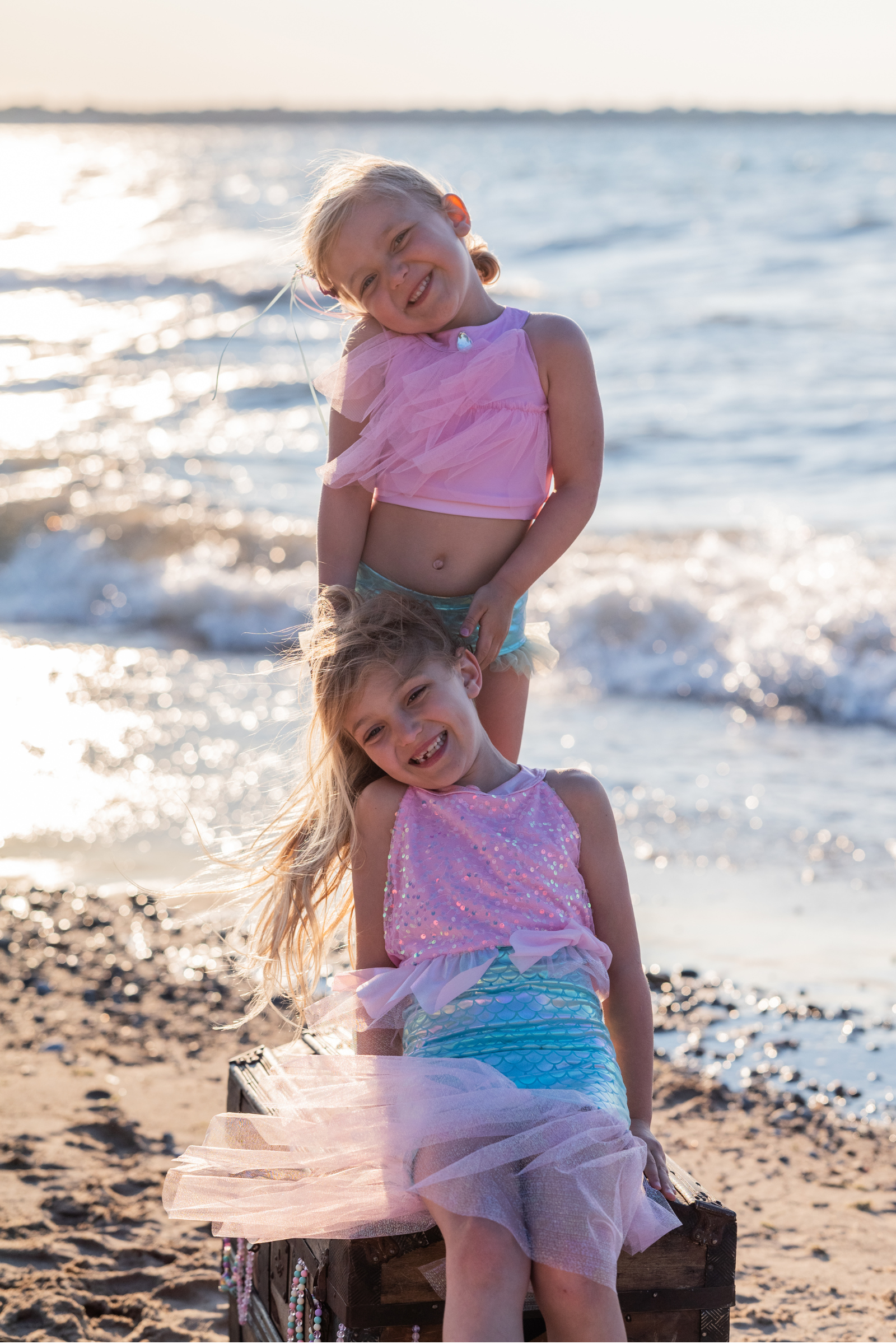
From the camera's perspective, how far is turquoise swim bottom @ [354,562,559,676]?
2.62 metres

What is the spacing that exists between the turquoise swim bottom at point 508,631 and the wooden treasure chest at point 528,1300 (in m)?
0.99

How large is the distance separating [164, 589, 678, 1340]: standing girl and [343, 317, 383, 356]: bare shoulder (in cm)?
50

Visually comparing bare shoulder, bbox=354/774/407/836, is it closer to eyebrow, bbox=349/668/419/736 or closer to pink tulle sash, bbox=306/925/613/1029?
eyebrow, bbox=349/668/419/736

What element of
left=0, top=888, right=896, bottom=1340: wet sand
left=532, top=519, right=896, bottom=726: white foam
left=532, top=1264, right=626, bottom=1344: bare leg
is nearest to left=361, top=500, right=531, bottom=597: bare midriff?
left=532, top=1264, right=626, bottom=1344: bare leg

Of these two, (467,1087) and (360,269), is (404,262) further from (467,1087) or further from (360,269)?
(467,1087)

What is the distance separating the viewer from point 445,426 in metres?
2.62

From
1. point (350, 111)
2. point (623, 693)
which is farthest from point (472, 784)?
point (350, 111)

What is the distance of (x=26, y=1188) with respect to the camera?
129 inches

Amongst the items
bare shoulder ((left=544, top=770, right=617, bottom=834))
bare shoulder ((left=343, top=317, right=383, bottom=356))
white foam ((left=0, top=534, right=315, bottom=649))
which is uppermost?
bare shoulder ((left=343, top=317, right=383, bottom=356))

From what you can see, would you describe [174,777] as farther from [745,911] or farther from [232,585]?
[232,585]

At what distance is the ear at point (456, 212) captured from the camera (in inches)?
102

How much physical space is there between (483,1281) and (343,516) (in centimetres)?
143

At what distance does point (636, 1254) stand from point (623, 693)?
17.8 feet

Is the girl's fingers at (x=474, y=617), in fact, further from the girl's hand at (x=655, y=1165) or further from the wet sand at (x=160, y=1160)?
the wet sand at (x=160, y=1160)
